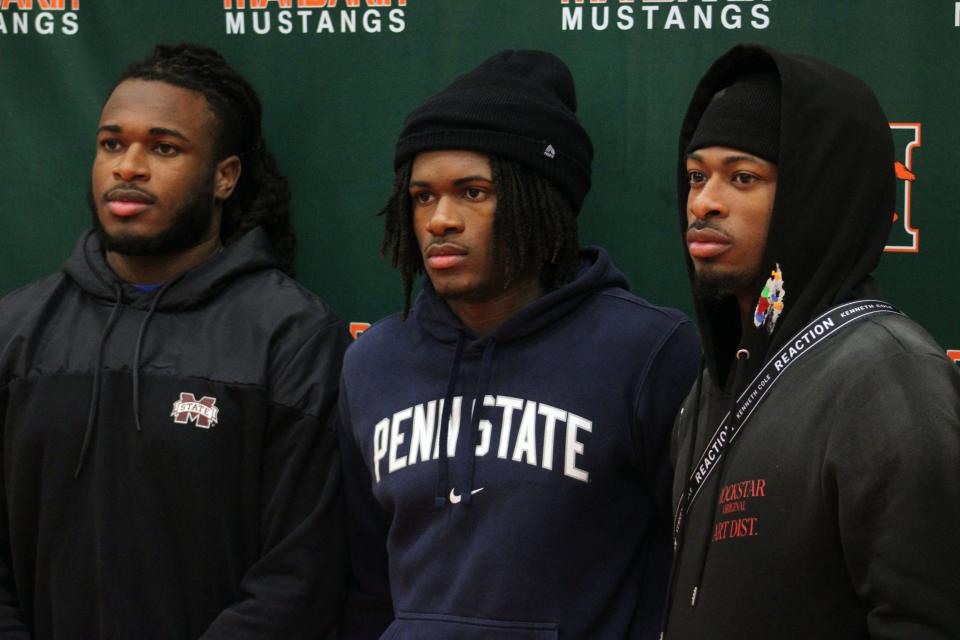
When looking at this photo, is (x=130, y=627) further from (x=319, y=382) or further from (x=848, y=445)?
(x=848, y=445)

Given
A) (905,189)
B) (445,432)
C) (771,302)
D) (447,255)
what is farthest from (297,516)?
(905,189)

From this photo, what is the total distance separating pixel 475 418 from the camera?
246 centimetres

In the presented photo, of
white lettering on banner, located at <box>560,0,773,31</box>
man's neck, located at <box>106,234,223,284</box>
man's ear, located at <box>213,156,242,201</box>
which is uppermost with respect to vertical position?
white lettering on banner, located at <box>560,0,773,31</box>

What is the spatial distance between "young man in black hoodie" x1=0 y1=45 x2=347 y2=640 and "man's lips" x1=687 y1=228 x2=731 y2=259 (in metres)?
0.95

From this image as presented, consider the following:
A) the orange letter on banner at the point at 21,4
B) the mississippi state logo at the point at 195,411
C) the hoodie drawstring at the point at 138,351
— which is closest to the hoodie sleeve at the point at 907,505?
the mississippi state logo at the point at 195,411

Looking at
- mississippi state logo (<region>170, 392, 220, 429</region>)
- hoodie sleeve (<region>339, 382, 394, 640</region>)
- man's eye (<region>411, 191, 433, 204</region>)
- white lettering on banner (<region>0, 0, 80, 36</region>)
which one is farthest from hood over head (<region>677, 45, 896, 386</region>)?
white lettering on banner (<region>0, 0, 80, 36</region>)

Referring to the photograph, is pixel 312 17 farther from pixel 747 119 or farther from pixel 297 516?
pixel 747 119

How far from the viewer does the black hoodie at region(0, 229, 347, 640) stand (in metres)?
2.72

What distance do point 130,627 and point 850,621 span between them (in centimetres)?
157

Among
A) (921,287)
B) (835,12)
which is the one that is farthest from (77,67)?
(921,287)

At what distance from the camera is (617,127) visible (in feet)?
9.73

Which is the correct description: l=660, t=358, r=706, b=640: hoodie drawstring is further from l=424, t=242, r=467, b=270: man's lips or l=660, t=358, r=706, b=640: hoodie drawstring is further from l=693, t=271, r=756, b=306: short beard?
l=424, t=242, r=467, b=270: man's lips

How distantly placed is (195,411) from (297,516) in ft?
1.00

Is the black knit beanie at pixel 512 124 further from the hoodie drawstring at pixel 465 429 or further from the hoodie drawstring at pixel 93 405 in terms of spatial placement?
the hoodie drawstring at pixel 93 405
